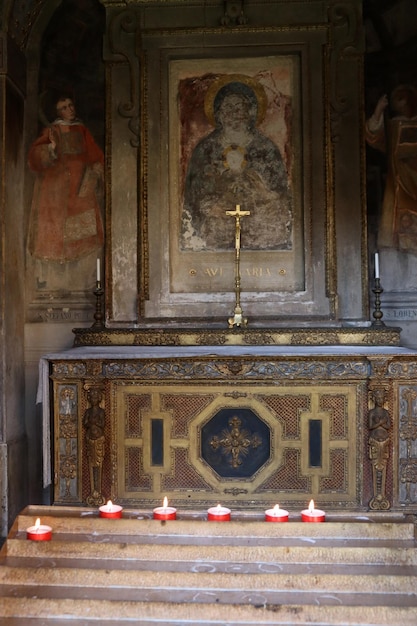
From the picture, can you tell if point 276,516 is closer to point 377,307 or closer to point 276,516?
point 276,516

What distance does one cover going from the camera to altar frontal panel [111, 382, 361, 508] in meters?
5.22

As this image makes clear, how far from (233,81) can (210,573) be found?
4876 millimetres

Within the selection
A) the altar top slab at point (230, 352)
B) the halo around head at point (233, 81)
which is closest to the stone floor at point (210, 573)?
the altar top slab at point (230, 352)

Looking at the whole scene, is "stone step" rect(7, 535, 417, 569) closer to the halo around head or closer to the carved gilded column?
the carved gilded column

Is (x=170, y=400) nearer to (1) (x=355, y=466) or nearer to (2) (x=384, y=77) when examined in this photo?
(1) (x=355, y=466)

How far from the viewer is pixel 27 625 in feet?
6.50

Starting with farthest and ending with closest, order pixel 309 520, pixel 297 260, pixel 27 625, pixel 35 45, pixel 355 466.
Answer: pixel 35 45
pixel 297 260
pixel 355 466
pixel 309 520
pixel 27 625

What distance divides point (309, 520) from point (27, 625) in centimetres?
96

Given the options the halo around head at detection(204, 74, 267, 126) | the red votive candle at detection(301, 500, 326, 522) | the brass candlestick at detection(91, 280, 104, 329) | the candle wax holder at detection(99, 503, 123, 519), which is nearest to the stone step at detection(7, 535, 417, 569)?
the red votive candle at detection(301, 500, 326, 522)

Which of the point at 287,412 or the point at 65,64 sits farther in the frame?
the point at 65,64

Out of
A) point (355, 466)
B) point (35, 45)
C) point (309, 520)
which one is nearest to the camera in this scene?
point (309, 520)

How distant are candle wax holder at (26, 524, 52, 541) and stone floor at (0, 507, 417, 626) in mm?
34

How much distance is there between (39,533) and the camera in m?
2.35

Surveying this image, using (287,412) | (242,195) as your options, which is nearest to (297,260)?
(242,195)
